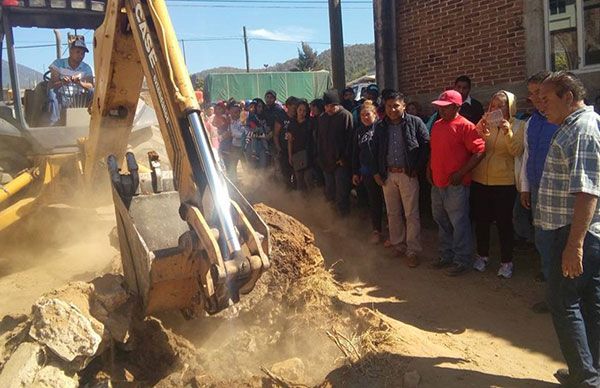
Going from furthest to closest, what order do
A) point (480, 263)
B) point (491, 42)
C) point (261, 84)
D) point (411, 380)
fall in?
1. point (261, 84)
2. point (491, 42)
3. point (480, 263)
4. point (411, 380)

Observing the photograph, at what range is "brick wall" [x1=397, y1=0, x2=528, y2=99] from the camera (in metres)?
7.55

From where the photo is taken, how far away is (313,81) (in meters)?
31.2

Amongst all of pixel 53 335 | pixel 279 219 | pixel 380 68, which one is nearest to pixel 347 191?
pixel 279 219

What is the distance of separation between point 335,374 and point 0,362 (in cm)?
226

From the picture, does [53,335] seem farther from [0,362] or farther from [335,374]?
[335,374]

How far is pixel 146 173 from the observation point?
4355 mm

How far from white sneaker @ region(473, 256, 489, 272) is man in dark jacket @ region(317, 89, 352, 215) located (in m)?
2.36

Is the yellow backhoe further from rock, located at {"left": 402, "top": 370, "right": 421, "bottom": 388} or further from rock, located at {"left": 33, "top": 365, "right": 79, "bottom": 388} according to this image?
rock, located at {"left": 402, "top": 370, "right": 421, "bottom": 388}

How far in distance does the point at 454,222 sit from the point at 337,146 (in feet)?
7.93

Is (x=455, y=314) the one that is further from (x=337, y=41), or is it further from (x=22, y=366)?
(x=337, y=41)

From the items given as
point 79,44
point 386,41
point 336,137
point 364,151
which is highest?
point 386,41

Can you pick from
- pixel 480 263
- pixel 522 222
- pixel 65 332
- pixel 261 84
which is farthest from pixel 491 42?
pixel 261 84

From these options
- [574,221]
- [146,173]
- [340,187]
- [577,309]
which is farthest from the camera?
[340,187]

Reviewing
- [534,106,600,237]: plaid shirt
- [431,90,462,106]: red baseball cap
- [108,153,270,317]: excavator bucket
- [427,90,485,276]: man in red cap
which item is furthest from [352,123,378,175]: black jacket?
[534,106,600,237]: plaid shirt
